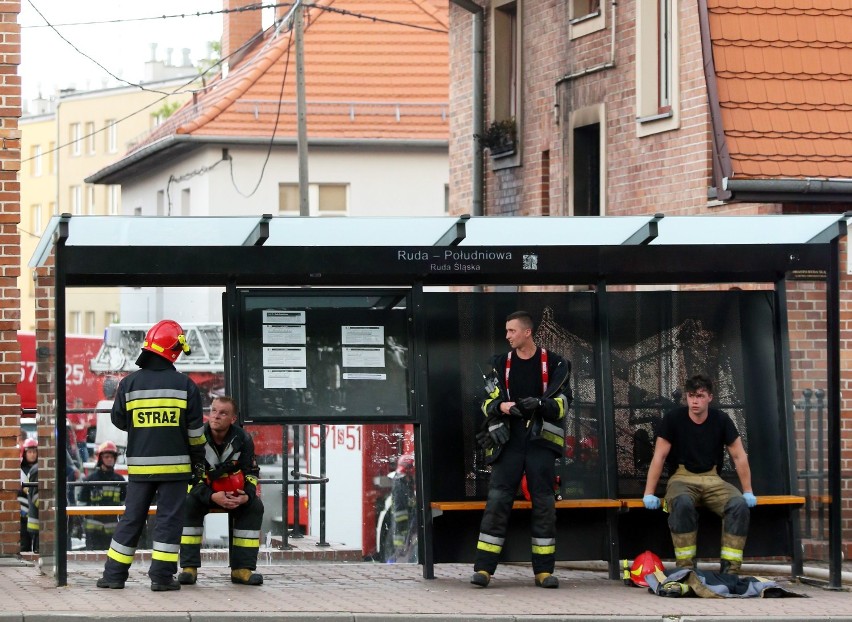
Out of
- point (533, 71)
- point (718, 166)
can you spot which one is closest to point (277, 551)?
point (718, 166)

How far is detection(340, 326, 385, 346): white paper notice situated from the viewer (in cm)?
1223

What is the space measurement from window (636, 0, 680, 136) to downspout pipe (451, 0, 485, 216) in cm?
494

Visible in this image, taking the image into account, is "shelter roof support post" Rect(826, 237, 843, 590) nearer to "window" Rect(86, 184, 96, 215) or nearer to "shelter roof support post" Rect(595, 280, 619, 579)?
"shelter roof support post" Rect(595, 280, 619, 579)

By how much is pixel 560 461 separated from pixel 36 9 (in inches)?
255

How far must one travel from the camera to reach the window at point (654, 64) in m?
17.2

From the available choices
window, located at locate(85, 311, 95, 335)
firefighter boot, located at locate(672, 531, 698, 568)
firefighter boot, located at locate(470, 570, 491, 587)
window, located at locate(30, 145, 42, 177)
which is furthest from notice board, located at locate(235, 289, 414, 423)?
window, located at locate(30, 145, 42, 177)

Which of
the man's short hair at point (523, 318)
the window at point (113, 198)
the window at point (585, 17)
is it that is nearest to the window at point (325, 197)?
the window at point (585, 17)

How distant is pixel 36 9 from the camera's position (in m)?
14.8

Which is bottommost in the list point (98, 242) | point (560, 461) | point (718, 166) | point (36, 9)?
point (560, 461)

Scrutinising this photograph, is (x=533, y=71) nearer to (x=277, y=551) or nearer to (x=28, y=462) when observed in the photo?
(x=28, y=462)

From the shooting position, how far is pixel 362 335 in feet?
40.2

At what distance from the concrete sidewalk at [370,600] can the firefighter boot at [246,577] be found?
6 centimetres

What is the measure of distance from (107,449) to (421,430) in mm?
Result: 4470

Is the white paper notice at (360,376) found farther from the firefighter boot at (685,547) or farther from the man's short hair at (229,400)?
the firefighter boot at (685,547)
